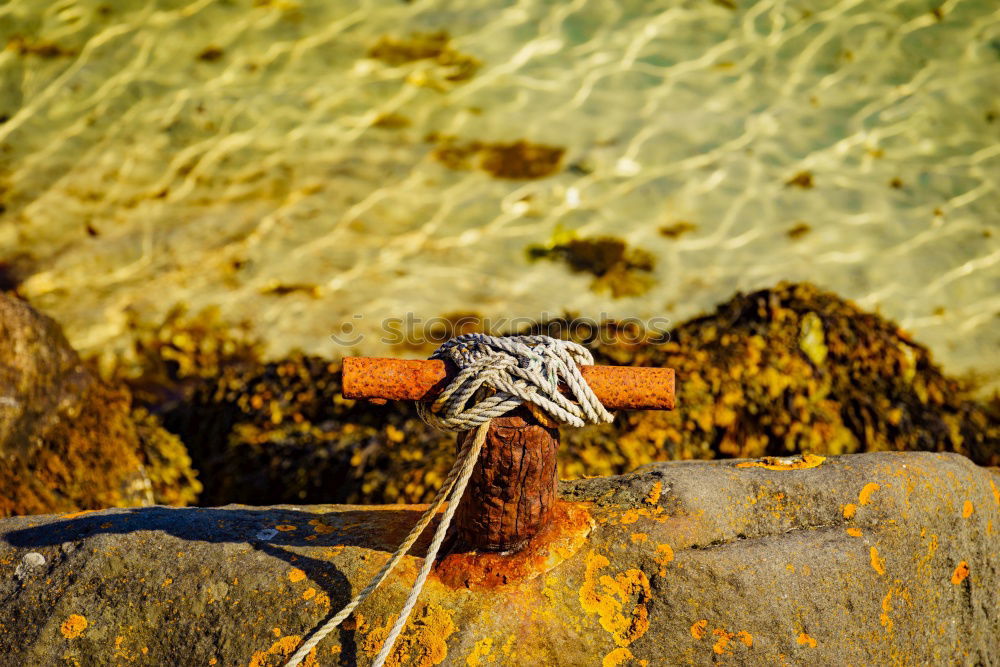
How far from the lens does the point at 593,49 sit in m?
7.02

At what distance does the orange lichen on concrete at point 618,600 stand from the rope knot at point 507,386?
1.68ft

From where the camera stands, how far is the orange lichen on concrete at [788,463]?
2660 millimetres

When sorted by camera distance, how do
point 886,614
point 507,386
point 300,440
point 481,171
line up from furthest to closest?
point 481,171 < point 300,440 < point 886,614 < point 507,386

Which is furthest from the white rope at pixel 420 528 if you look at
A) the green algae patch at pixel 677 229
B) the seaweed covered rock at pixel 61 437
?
the green algae patch at pixel 677 229

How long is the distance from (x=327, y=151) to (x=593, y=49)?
8.58 feet

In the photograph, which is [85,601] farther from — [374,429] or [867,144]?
[867,144]

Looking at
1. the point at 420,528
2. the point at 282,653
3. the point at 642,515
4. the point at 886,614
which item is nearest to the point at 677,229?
the point at 642,515

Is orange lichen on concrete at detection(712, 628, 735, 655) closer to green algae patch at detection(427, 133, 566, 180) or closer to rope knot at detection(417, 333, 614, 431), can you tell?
rope knot at detection(417, 333, 614, 431)

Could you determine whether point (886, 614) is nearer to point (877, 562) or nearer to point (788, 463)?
point (877, 562)

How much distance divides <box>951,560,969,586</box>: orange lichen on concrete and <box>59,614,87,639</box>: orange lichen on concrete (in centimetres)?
278

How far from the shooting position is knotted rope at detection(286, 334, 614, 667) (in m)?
2.04

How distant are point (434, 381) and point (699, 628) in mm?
1048

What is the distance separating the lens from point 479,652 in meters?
2.12

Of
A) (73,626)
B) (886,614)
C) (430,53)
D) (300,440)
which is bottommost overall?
(300,440)
